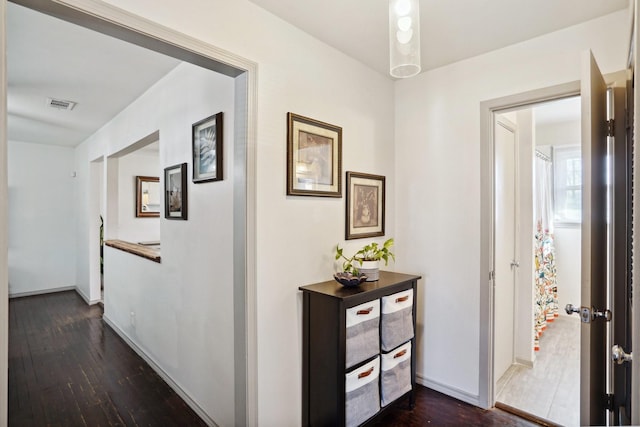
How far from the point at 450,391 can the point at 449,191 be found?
1.52 meters

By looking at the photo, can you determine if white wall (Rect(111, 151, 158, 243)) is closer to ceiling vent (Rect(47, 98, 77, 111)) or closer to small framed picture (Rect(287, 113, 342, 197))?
ceiling vent (Rect(47, 98, 77, 111))

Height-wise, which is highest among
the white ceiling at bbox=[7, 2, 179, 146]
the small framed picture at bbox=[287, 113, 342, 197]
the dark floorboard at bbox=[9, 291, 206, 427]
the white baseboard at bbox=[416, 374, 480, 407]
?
the white ceiling at bbox=[7, 2, 179, 146]

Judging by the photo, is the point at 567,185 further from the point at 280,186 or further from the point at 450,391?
the point at 280,186

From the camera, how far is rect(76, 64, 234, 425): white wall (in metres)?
2.04

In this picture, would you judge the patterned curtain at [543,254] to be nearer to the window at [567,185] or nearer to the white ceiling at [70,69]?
the window at [567,185]

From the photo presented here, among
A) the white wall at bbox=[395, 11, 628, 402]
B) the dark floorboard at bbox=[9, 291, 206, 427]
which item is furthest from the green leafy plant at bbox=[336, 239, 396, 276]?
the dark floorboard at bbox=[9, 291, 206, 427]

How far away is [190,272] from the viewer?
2.38 metres

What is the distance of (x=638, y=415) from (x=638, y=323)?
0.23 m

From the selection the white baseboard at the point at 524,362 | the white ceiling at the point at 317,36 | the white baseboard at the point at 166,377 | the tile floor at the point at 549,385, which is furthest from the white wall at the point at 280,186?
the white baseboard at the point at 524,362

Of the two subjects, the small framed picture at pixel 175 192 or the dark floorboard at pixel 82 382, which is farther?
the small framed picture at pixel 175 192

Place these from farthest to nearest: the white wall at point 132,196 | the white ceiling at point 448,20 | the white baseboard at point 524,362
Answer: the white wall at point 132,196 → the white baseboard at point 524,362 → the white ceiling at point 448,20

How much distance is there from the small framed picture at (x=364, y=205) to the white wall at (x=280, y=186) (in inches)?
3.6

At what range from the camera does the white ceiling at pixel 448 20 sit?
179cm

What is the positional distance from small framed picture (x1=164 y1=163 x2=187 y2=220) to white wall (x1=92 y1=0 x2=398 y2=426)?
925 millimetres
